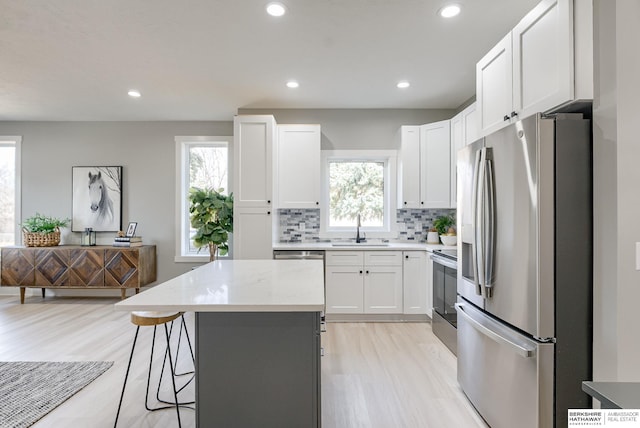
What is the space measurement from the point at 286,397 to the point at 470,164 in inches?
68.5

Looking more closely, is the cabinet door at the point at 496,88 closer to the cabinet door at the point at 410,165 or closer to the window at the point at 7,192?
the cabinet door at the point at 410,165

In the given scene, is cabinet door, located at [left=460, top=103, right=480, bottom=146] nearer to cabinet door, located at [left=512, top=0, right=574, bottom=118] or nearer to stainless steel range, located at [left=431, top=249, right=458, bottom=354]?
stainless steel range, located at [left=431, top=249, right=458, bottom=354]

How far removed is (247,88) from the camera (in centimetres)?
385

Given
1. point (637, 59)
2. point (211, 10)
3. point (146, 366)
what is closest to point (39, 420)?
point (146, 366)

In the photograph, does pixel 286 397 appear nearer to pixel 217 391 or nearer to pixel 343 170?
pixel 217 391

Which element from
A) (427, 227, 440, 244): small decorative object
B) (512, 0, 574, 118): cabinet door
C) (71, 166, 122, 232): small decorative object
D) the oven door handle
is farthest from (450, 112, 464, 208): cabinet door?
(71, 166, 122, 232): small decorative object

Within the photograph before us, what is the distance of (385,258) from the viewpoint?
4.03m

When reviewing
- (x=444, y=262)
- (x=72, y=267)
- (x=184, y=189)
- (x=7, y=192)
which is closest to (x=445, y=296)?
(x=444, y=262)

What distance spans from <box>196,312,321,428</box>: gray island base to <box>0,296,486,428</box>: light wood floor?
1.91ft

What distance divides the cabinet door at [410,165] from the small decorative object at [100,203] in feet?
13.6

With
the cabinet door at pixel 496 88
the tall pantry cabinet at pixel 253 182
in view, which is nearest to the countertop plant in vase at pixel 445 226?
the cabinet door at pixel 496 88

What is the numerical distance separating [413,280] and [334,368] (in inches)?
64.1

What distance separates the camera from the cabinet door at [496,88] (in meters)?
2.12

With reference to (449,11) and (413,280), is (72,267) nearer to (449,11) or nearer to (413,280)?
(413,280)
